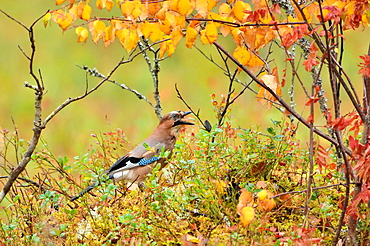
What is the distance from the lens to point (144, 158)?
16.9ft

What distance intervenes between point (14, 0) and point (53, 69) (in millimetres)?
5156

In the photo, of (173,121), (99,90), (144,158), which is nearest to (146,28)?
(144,158)

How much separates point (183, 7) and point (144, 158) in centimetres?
267

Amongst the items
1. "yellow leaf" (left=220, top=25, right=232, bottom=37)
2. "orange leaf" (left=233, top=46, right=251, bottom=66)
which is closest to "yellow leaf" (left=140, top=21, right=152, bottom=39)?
"yellow leaf" (left=220, top=25, right=232, bottom=37)

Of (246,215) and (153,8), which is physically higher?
(153,8)

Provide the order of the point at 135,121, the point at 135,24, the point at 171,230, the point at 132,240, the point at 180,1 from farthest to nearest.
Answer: the point at 135,121, the point at 171,230, the point at 132,240, the point at 135,24, the point at 180,1

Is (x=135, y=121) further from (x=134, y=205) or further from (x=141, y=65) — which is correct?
(x=134, y=205)

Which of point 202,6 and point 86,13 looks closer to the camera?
point 202,6

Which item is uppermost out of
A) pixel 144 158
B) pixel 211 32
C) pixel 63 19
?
pixel 144 158

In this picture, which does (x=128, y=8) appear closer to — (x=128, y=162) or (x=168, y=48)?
(x=168, y=48)

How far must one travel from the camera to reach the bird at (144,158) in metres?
4.82

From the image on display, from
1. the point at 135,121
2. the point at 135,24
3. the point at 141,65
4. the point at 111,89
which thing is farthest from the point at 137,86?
the point at 135,24

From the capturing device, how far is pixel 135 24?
2.89 metres

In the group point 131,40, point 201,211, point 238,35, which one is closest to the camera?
point 131,40
